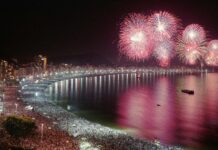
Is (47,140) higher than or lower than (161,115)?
higher

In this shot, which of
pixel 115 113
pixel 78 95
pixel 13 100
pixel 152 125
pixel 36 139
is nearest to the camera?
pixel 36 139

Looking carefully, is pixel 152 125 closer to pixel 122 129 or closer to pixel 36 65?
pixel 122 129

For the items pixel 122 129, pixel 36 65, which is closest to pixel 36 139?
pixel 122 129

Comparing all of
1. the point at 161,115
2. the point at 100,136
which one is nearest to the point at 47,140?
the point at 100,136

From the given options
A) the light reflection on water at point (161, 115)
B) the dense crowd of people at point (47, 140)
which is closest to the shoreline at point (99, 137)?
the dense crowd of people at point (47, 140)

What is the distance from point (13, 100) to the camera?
3525 cm

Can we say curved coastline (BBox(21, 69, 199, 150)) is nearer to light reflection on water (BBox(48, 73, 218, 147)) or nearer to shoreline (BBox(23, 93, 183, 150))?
shoreline (BBox(23, 93, 183, 150))

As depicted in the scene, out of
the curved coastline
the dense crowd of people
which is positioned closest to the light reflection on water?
the curved coastline

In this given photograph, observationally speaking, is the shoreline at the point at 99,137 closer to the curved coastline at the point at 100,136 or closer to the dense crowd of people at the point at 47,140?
the curved coastline at the point at 100,136

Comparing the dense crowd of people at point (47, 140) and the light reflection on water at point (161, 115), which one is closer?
the dense crowd of people at point (47, 140)

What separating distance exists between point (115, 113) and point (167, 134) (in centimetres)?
1047

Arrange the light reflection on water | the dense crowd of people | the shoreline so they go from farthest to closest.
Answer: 1. the light reflection on water
2. the shoreline
3. the dense crowd of people

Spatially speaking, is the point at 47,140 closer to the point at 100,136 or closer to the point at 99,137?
the point at 99,137

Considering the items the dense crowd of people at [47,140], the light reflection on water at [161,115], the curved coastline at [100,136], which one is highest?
the dense crowd of people at [47,140]
